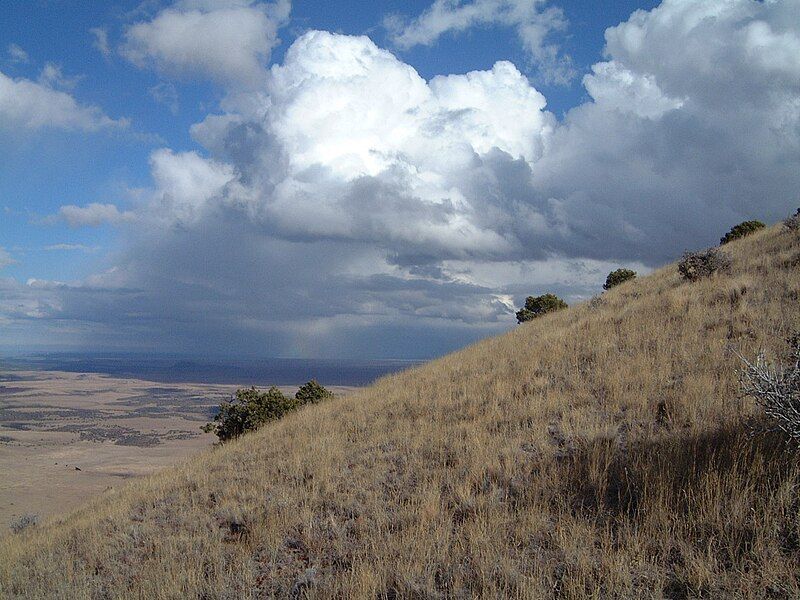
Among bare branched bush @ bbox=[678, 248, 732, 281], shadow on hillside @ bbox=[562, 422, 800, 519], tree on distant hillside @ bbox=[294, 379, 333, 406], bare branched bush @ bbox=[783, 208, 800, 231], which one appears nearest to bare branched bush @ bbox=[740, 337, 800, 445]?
shadow on hillside @ bbox=[562, 422, 800, 519]

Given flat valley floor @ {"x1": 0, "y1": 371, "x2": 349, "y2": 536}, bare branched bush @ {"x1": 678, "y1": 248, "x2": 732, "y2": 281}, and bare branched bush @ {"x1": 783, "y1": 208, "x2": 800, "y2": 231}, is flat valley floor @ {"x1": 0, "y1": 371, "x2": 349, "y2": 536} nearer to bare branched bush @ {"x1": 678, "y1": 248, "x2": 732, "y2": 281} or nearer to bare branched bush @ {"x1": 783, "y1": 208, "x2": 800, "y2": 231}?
bare branched bush @ {"x1": 678, "y1": 248, "x2": 732, "y2": 281}

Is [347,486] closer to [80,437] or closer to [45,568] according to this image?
[45,568]

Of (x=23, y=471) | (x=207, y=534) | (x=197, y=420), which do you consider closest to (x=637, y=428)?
(x=207, y=534)

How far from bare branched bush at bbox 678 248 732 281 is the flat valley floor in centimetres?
2112

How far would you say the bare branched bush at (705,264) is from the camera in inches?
605

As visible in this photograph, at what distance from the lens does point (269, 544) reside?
232 inches

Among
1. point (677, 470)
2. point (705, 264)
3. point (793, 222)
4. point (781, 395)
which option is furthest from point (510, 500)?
point (793, 222)

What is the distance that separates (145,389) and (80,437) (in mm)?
103357

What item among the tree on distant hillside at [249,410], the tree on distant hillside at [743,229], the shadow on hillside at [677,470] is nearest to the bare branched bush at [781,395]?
the shadow on hillside at [677,470]

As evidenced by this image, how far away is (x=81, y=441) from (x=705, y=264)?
8410 cm

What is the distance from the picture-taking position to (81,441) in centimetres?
7369

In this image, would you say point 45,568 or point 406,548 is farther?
point 45,568

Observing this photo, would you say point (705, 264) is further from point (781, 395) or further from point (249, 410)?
point (249, 410)

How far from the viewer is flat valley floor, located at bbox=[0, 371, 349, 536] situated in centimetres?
4000
